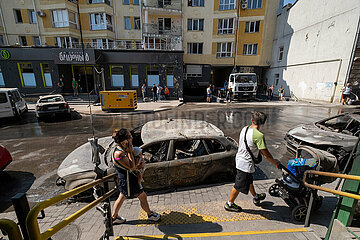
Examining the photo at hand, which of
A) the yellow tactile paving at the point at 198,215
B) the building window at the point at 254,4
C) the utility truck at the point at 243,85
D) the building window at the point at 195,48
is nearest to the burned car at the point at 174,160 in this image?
the yellow tactile paving at the point at 198,215

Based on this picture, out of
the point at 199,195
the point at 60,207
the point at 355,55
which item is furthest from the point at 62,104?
the point at 355,55

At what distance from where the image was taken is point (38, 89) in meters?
19.6

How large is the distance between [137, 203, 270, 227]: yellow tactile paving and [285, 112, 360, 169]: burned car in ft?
10.7

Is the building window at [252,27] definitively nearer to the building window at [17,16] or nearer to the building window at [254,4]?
the building window at [254,4]

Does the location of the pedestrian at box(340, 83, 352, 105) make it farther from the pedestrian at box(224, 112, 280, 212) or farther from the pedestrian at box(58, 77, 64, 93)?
the pedestrian at box(58, 77, 64, 93)

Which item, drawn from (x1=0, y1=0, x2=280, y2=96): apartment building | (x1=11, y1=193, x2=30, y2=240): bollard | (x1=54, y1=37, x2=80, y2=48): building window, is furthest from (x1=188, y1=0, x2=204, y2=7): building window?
(x1=11, y1=193, x2=30, y2=240): bollard

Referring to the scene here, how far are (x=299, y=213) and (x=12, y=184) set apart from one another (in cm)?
660

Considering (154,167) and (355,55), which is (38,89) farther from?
(355,55)

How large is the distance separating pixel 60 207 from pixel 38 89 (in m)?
21.4

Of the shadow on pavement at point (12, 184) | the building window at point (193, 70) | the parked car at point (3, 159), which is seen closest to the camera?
the shadow on pavement at point (12, 184)

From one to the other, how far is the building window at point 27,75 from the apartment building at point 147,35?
11cm

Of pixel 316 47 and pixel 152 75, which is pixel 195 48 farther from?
pixel 316 47

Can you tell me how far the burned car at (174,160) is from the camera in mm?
3812

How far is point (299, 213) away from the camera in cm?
303
